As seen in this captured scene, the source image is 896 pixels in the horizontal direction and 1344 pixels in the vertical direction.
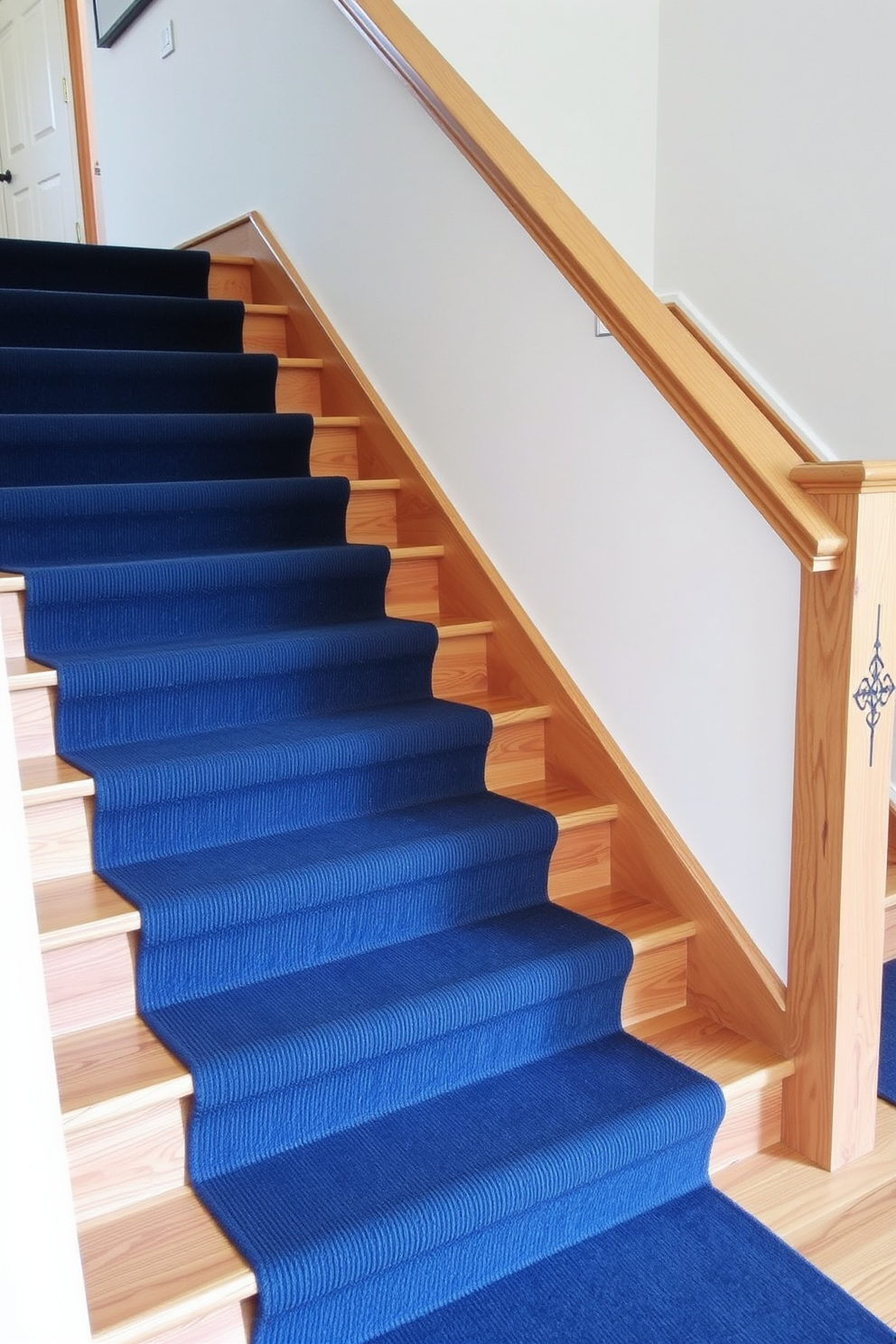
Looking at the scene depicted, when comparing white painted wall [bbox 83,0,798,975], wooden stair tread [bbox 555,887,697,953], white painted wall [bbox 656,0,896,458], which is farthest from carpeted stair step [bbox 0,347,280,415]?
wooden stair tread [bbox 555,887,697,953]

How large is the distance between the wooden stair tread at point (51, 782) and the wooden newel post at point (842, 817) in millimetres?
1178

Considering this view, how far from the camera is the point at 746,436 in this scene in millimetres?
1847

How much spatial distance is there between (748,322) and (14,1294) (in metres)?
2.87

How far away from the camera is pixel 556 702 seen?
242 cm

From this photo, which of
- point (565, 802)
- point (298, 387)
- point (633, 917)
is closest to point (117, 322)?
point (298, 387)

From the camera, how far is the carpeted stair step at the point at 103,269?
3256 millimetres

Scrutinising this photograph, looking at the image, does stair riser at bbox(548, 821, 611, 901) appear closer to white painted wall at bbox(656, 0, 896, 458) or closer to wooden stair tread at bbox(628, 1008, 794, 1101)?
wooden stair tread at bbox(628, 1008, 794, 1101)

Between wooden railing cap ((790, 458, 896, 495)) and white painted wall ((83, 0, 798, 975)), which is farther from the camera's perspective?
white painted wall ((83, 0, 798, 975))

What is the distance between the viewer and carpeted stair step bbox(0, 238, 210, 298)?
3.26 metres

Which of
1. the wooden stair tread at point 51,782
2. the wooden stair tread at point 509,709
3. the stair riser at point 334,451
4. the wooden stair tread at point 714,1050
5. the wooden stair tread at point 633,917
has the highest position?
the stair riser at point 334,451

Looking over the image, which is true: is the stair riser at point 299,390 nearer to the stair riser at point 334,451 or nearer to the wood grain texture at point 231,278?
the stair riser at point 334,451

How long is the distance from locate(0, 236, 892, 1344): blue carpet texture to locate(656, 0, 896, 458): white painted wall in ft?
4.17

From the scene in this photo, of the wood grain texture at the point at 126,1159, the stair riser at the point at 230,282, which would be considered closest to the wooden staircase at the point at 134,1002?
the wood grain texture at the point at 126,1159

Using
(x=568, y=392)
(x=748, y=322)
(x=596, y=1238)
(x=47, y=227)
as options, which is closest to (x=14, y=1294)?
(x=596, y=1238)
